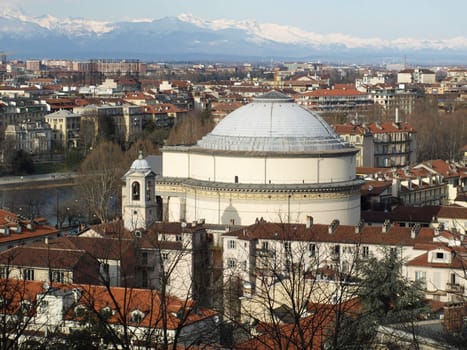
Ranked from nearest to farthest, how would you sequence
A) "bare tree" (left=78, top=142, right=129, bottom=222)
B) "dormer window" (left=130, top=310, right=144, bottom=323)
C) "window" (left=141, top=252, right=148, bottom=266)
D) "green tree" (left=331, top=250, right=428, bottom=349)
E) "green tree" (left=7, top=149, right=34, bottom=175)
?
"green tree" (left=331, top=250, right=428, bottom=349), "dormer window" (left=130, top=310, right=144, bottom=323), "window" (left=141, top=252, right=148, bottom=266), "bare tree" (left=78, top=142, right=129, bottom=222), "green tree" (left=7, top=149, right=34, bottom=175)

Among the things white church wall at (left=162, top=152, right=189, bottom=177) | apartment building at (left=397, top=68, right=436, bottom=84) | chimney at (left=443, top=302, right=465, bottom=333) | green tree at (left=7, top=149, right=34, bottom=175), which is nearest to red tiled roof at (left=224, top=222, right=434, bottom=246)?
white church wall at (left=162, top=152, right=189, bottom=177)

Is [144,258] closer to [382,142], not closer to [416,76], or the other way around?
[382,142]

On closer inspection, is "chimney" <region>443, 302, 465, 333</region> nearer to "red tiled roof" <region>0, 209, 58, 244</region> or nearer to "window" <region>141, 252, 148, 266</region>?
"window" <region>141, 252, 148, 266</region>

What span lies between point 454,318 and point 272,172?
10.9m

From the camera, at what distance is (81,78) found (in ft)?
356

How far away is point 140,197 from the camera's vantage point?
20.6m

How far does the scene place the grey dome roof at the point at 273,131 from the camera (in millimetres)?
22328

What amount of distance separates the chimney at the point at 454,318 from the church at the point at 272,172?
9.61 m

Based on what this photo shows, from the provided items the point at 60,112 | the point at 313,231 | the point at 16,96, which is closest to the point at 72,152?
the point at 60,112

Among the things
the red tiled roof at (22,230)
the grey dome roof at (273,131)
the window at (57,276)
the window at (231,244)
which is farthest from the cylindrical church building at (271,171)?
the window at (57,276)

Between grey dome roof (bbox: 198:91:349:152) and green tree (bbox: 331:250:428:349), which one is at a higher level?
grey dome roof (bbox: 198:91:349:152)

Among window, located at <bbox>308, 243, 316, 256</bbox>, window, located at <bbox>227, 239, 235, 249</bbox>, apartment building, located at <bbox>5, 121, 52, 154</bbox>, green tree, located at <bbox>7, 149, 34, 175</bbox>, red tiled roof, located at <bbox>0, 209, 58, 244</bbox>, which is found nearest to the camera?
window, located at <bbox>308, 243, 316, 256</bbox>

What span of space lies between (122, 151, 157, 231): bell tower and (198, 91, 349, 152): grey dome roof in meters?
2.29

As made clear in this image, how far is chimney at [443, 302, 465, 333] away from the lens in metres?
10.9
